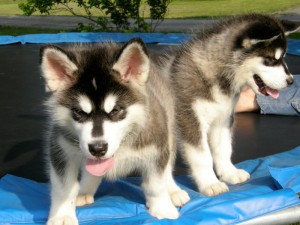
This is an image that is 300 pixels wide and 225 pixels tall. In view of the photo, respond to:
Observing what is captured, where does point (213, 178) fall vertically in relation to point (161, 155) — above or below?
below

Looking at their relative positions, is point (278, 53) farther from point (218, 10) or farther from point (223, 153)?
point (218, 10)

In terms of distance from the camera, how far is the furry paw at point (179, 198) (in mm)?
2920

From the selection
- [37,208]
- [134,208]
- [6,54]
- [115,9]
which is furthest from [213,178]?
[115,9]

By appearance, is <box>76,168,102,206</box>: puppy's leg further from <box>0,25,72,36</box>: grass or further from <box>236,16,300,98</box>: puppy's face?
<box>0,25,72,36</box>: grass

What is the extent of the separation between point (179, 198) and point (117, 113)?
790mm

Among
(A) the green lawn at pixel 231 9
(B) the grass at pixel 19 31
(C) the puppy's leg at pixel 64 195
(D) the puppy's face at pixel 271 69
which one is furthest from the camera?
(A) the green lawn at pixel 231 9

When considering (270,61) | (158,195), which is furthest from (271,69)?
(158,195)

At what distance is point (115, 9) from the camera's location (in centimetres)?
1027

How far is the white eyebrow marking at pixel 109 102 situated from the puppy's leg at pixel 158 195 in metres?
0.48

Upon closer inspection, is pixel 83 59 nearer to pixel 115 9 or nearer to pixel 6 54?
pixel 6 54

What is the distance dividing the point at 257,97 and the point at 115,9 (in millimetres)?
5986

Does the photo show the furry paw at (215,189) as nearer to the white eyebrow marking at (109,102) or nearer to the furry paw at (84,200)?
the furry paw at (84,200)

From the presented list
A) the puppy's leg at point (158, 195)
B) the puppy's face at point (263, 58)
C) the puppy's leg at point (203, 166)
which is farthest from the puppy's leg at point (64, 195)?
the puppy's face at point (263, 58)

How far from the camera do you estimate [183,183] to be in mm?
3346
